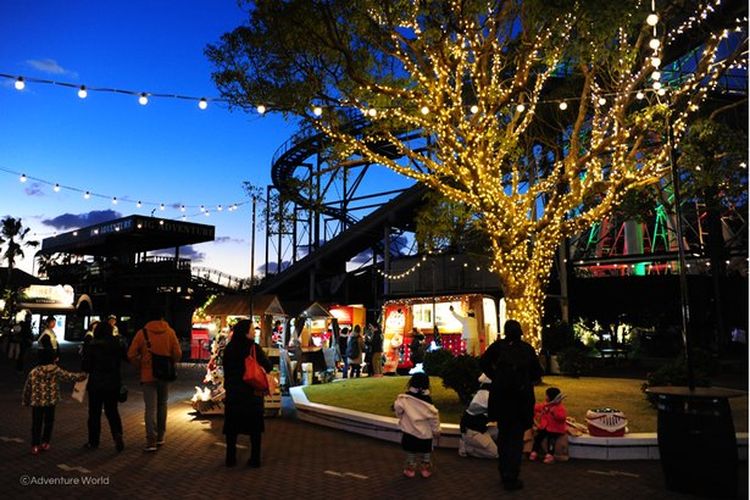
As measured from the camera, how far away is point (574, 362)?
15.7 metres

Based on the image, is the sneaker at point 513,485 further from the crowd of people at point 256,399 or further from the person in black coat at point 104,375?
the person in black coat at point 104,375

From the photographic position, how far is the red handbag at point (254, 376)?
6.52m

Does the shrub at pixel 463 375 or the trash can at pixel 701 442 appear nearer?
the trash can at pixel 701 442

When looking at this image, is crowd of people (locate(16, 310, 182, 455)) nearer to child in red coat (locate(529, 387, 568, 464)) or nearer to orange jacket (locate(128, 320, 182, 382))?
orange jacket (locate(128, 320, 182, 382))

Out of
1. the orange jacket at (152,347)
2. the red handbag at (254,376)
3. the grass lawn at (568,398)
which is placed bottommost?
the grass lawn at (568,398)

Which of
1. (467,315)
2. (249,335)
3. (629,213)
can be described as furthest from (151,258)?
(249,335)

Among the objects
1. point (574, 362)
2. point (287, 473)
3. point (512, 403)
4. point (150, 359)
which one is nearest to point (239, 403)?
point (287, 473)

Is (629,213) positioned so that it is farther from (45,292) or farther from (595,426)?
(45,292)

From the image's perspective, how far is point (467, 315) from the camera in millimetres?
18625

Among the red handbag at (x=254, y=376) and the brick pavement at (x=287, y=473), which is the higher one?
the red handbag at (x=254, y=376)

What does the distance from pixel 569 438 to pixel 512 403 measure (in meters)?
1.93

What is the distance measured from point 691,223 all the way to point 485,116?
16.1 m

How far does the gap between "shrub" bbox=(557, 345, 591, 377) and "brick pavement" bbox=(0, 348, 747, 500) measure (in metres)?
8.86

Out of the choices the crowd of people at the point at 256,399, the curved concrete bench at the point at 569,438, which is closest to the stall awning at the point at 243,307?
the curved concrete bench at the point at 569,438
